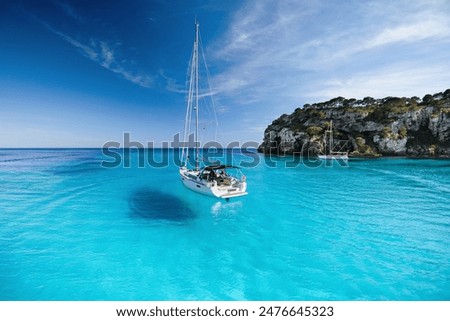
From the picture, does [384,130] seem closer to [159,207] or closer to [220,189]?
[220,189]

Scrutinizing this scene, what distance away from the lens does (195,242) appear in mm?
10898

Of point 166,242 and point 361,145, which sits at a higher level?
point 361,145

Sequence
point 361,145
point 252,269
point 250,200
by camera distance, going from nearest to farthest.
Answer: point 252,269 → point 250,200 → point 361,145

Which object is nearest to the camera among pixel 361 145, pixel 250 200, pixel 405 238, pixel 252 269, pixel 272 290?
pixel 272 290

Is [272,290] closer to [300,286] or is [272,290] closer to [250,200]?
[300,286]

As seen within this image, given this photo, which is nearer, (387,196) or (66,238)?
(66,238)

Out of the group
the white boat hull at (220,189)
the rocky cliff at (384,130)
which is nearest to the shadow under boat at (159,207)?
the white boat hull at (220,189)

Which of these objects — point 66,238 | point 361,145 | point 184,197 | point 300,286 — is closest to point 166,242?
point 66,238

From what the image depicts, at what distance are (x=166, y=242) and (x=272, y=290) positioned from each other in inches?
238

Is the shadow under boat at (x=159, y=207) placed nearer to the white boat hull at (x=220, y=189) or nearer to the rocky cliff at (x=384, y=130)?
the white boat hull at (x=220, y=189)

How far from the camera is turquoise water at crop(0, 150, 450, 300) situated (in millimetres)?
7344

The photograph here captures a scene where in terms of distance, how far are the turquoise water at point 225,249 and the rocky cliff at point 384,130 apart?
56.8 meters

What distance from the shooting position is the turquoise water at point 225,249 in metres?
7.34
